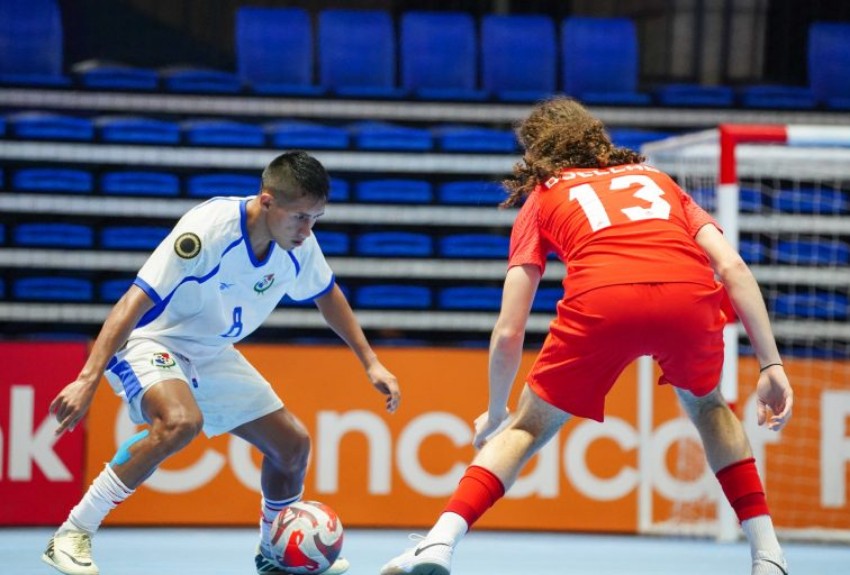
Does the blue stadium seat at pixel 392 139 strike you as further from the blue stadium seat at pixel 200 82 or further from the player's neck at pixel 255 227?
the player's neck at pixel 255 227

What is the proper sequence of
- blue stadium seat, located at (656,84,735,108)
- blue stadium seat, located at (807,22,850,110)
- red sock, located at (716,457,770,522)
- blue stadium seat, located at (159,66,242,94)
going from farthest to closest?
blue stadium seat, located at (807,22,850,110) < blue stadium seat, located at (656,84,735,108) < blue stadium seat, located at (159,66,242,94) < red sock, located at (716,457,770,522)

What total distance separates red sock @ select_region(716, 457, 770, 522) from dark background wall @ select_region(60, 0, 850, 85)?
30.0 feet

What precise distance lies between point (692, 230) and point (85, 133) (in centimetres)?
652

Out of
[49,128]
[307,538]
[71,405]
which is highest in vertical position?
[49,128]

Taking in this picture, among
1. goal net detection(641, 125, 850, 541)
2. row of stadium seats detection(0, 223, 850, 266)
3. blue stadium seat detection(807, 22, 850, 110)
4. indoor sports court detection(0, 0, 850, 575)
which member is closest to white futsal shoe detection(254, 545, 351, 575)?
indoor sports court detection(0, 0, 850, 575)

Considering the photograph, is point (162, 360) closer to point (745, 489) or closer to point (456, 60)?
point (745, 489)

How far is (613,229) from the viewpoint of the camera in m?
4.08

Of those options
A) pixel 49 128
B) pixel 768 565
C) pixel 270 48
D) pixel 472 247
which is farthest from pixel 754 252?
pixel 768 565

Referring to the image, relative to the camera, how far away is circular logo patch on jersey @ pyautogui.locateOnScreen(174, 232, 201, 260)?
15.4ft

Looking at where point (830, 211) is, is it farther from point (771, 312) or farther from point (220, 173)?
point (220, 173)

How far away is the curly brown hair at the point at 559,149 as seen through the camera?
4.32 metres

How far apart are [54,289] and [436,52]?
12.7ft

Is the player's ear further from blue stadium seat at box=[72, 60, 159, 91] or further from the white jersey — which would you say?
blue stadium seat at box=[72, 60, 159, 91]

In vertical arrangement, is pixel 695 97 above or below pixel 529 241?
below
